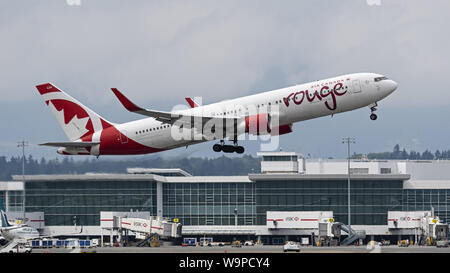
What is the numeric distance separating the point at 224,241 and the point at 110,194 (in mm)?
24113

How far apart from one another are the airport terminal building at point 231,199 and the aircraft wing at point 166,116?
83.2m

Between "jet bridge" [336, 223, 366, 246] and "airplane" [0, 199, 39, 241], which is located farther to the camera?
"jet bridge" [336, 223, 366, 246]

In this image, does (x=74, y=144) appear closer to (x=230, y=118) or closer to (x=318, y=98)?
(x=230, y=118)

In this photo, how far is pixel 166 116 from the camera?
250 feet

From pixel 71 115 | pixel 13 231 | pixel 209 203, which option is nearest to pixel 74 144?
pixel 71 115

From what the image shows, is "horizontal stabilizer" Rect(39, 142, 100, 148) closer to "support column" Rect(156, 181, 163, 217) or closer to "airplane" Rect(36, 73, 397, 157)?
"airplane" Rect(36, 73, 397, 157)

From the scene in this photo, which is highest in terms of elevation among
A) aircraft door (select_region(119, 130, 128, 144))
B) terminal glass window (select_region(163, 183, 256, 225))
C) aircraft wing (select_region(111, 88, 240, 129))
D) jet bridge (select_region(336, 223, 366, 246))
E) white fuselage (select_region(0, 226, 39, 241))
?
aircraft wing (select_region(111, 88, 240, 129))

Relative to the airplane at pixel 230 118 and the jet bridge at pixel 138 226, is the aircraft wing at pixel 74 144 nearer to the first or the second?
the airplane at pixel 230 118

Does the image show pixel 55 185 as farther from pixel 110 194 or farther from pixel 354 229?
pixel 354 229

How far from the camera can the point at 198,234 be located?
531 feet

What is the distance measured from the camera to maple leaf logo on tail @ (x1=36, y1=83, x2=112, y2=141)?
84.5 m

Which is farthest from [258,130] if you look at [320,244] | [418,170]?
[418,170]

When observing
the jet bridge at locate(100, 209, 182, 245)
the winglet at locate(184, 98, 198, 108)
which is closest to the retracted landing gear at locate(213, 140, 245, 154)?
the winglet at locate(184, 98, 198, 108)

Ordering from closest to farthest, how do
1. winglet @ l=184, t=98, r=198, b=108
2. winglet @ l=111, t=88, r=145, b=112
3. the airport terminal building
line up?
1. winglet @ l=111, t=88, r=145, b=112
2. winglet @ l=184, t=98, r=198, b=108
3. the airport terminal building
